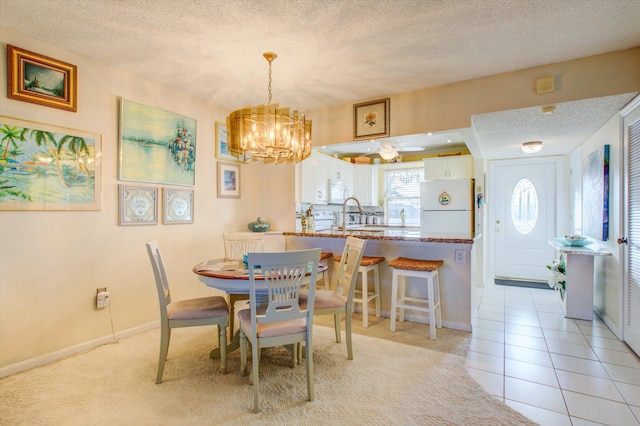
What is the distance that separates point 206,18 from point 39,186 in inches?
72.6

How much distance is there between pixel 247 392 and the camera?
2055mm

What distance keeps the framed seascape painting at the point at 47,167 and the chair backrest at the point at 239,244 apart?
46.3 inches

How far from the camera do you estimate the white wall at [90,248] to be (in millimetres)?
2375

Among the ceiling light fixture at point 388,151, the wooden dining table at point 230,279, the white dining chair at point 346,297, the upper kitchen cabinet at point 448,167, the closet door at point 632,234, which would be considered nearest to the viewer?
the wooden dining table at point 230,279

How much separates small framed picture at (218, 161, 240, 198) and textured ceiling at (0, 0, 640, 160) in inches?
44.5

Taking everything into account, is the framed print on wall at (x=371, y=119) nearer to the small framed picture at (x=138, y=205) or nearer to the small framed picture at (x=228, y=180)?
the small framed picture at (x=228, y=180)

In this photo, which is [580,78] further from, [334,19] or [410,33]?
[334,19]

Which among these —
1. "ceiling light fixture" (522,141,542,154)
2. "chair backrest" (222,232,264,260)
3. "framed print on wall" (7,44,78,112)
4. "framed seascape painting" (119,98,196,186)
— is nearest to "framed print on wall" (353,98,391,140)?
"chair backrest" (222,232,264,260)

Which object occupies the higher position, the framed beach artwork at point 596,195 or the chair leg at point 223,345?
the framed beach artwork at point 596,195

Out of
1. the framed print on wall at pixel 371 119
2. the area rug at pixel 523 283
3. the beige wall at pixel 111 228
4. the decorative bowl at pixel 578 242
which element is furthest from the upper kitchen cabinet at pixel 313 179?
the area rug at pixel 523 283

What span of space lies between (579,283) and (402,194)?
3167 millimetres

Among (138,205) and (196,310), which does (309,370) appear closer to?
(196,310)

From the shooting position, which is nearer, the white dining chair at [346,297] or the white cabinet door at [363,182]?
the white dining chair at [346,297]

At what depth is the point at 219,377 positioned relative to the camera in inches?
88.1
